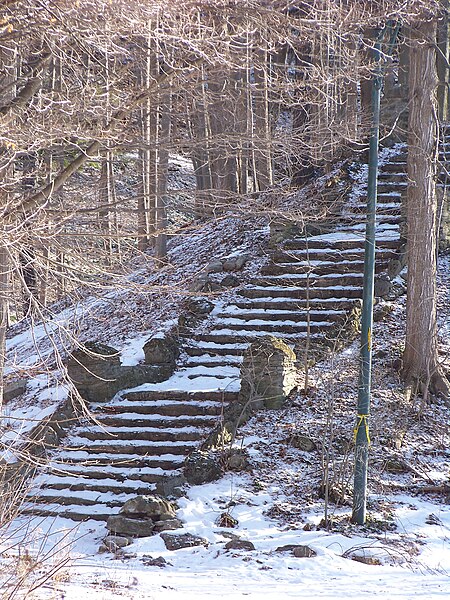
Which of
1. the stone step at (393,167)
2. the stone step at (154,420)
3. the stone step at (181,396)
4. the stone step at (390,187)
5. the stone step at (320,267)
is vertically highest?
the stone step at (393,167)

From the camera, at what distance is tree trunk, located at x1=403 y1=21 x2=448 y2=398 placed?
12.5 meters

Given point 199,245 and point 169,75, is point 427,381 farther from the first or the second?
point 199,245

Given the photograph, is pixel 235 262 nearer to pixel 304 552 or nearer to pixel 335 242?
pixel 335 242

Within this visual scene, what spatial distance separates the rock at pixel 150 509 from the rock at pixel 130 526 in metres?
0.09

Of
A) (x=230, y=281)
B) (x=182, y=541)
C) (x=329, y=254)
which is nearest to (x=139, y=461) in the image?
(x=182, y=541)

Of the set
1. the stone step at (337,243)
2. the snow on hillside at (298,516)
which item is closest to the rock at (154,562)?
the snow on hillside at (298,516)

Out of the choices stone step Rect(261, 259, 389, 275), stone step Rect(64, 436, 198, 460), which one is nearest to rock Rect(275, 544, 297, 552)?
stone step Rect(64, 436, 198, 460)

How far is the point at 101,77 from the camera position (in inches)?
324

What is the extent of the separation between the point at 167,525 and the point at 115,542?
2.18 feet

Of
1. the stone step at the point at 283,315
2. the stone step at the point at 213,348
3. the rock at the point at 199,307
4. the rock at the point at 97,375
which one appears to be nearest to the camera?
the rock at the point at 97,375

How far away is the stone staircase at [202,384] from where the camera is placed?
34.9ft

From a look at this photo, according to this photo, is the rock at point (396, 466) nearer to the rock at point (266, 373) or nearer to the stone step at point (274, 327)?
the rock at point (266, 373)

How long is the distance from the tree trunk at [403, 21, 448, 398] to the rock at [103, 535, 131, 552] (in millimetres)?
5744

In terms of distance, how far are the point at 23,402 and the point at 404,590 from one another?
958cm
